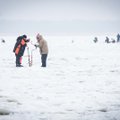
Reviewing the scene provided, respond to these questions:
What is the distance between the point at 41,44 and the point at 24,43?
29.3 inches

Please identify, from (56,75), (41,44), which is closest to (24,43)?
(41,44)

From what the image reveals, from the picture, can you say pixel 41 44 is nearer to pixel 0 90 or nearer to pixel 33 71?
Result: pixel 33 71

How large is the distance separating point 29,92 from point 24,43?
280 inches

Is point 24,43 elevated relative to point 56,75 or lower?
elevated

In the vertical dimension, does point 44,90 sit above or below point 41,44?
below

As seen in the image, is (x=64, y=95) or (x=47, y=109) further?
(x=64, y=95)

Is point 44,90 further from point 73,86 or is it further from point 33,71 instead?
point 33,71

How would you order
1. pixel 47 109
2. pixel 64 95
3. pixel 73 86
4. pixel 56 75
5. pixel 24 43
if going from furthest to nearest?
1. pixel 24 43
2. pixel 56 75
3. pixel 73 86
4. pixel 64 95
5. pixel 47 109

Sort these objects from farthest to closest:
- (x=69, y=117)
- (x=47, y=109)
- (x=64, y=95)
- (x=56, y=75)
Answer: (x=56, y=75)
(x=64, y=95)
(x=47, y=109)
(x=69, y=117)

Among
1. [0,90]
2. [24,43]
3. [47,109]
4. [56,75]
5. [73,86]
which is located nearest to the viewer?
[47,109]

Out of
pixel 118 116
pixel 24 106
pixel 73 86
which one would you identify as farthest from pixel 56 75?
pixel 118 116

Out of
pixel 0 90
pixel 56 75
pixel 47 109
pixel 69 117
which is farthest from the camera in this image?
pixel 56 75

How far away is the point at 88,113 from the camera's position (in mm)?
7652

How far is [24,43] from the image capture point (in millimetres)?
16688
